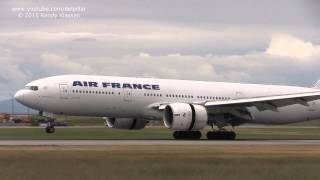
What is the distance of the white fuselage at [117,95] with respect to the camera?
161ft

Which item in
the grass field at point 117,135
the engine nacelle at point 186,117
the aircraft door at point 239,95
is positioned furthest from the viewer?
the aircraft door at point 239,95

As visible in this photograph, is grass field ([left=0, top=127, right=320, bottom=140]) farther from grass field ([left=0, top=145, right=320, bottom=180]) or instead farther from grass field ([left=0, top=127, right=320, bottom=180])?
grass field ([left=0, top=127, right=320, bottom=180])

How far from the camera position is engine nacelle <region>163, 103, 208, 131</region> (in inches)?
1897

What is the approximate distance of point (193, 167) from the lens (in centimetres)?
2484

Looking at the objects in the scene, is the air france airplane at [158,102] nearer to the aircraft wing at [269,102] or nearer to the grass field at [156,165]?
the aircraft wing at [269,102]

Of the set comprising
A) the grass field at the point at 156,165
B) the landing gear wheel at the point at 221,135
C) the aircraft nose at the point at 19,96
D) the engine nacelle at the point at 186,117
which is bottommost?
the grass field at the point at 156,165

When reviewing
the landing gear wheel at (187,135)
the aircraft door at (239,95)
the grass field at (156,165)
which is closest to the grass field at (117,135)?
A: the aircraft door at (239,95)

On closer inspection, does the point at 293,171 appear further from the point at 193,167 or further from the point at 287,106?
the point at 287,106

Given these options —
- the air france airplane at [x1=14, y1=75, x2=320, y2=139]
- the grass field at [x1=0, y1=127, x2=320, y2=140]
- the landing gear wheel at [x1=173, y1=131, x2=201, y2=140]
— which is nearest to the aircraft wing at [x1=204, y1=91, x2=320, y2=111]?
the air france airplane at [x1=14, y1=75, x2=320, y2=139]

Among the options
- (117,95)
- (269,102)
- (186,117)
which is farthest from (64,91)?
(269,102)

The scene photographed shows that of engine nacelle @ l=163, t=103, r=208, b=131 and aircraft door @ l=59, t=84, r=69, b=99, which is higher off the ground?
aircraft door @ l=59, t=84, r=69, b=99

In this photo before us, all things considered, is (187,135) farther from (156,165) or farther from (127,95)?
(156,165)

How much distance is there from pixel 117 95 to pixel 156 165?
24712mm

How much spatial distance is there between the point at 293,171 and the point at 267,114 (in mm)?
31590
